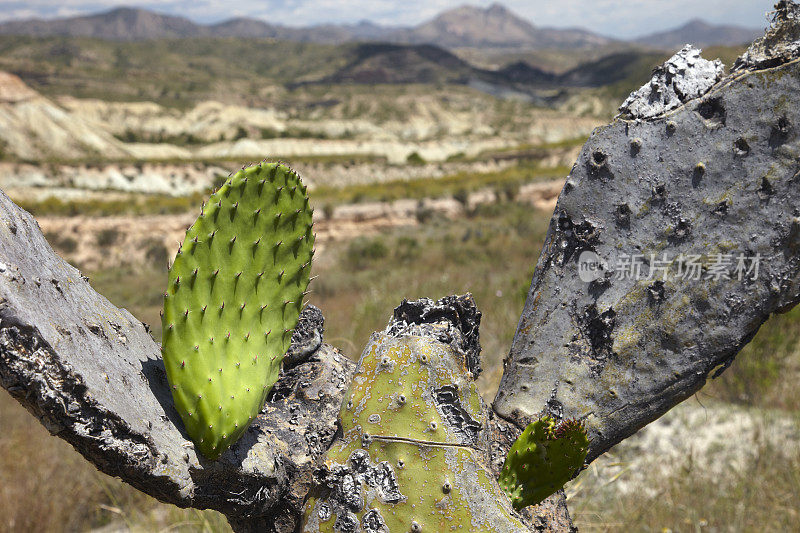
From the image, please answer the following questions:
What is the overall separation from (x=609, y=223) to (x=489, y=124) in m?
71.2

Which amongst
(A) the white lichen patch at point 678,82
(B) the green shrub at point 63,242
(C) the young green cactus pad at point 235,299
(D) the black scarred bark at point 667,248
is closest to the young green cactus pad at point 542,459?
(D) the black scarred bark at point 667,248

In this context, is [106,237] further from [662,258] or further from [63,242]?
[662,258]

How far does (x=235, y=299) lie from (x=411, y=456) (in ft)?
1.95

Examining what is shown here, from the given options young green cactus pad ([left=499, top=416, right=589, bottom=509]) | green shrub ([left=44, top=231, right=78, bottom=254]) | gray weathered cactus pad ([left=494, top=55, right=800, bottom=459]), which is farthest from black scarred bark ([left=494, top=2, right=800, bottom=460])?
green shrub ([left=44, top=231, right=78, bottom=254])

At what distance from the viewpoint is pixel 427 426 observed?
1.35 m

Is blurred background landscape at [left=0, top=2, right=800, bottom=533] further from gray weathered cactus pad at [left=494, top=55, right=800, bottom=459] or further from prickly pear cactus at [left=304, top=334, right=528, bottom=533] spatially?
prickly pear cactus at [left=304, top=334, right=528, bottom=533]

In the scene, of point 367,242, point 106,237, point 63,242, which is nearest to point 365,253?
point 367,242

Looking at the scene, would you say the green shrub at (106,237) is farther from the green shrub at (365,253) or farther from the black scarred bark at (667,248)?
the black scarred bark at (667,248)

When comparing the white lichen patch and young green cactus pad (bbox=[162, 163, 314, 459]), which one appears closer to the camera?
young green cactus pad (bbox=[162, 163, 314, 459])

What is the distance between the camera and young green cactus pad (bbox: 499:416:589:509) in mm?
1409

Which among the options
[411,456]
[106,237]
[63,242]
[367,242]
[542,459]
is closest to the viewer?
[411,456]

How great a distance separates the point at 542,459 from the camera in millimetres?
1439

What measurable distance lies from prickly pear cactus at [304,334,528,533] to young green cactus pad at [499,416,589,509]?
0.44ft

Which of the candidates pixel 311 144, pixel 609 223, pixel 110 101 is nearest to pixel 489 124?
pixel 311 144
